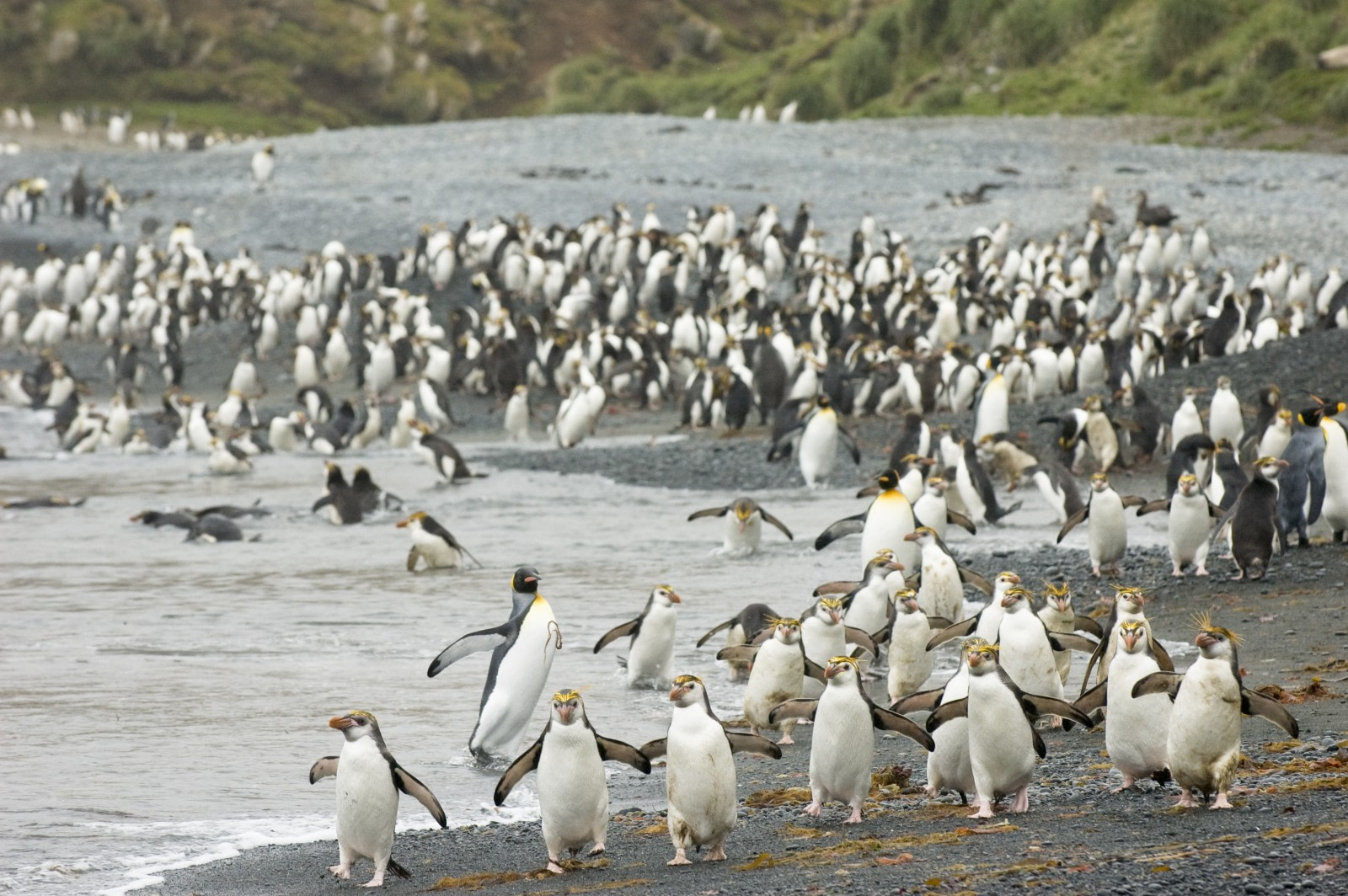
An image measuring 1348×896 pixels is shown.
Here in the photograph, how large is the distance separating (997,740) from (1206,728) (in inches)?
25.2

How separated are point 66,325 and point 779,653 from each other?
21.7 metres

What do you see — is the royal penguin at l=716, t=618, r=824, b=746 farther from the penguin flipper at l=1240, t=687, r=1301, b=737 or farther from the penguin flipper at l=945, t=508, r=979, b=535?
the penguin flipper at l=945, t=508, r=979, b=535

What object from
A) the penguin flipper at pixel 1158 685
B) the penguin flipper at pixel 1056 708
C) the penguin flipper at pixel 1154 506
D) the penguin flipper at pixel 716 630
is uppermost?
the penguin flipper at pixel 1154 506

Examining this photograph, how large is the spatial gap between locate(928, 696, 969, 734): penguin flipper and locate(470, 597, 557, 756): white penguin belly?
6.32 feet

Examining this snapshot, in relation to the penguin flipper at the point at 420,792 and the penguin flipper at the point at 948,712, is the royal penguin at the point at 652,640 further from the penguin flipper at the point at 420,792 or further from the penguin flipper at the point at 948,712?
the penguin flipper at the point at 420,792

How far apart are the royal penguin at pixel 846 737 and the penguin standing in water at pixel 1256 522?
4163 mm

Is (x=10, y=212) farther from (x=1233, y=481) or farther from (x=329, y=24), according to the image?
(x=329, y=24)

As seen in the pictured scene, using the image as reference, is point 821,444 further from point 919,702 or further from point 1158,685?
point 1158,685

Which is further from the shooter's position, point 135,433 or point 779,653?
point 135,433

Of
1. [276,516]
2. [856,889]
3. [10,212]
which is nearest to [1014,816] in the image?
[856,889]

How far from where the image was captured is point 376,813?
527cm

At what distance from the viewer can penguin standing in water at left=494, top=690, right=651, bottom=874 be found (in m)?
5.26

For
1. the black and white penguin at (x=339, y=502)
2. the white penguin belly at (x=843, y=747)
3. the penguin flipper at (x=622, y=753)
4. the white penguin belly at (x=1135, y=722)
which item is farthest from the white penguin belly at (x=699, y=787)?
the black and white penguin at (x=339, y=502)

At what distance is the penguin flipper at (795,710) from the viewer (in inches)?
234
